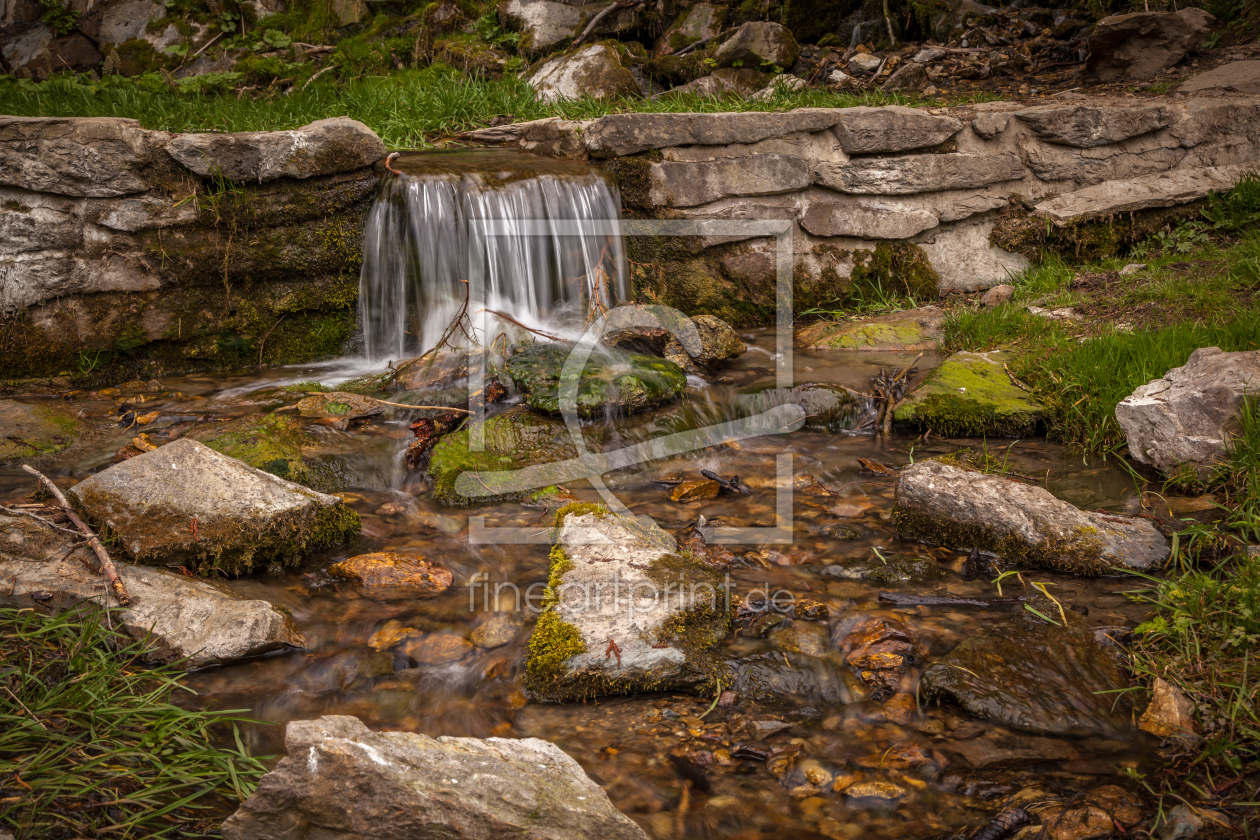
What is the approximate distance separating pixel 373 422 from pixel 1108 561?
342 cm

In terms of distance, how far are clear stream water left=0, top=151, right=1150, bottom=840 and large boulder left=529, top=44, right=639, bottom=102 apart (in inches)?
149

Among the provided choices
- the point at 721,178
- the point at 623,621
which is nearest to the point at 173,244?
the point at 721,178

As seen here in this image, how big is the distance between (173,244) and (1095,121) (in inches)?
253

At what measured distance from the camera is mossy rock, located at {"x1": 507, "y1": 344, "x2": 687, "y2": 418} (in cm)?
397

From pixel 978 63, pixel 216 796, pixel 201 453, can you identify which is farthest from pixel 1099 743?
pixel 978 63

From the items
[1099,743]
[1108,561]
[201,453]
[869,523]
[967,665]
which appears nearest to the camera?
[1099,743]

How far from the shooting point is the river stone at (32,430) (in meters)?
3.54

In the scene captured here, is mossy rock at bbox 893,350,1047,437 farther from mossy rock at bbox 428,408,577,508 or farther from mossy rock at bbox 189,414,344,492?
mossy rock at bbox 189,414,344,492

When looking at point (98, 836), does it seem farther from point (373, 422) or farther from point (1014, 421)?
point (1014, 421)

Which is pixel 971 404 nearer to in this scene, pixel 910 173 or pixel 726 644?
pixel 726 644

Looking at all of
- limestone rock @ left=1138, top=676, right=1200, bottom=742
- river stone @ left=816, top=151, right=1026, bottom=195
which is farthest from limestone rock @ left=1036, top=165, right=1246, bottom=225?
limestone rock @ left=1138, top=676, right=1200, bottom=742

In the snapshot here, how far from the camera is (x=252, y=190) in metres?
4.77

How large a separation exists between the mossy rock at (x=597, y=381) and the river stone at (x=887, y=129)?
7.92 feet

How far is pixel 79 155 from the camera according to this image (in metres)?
4.34
